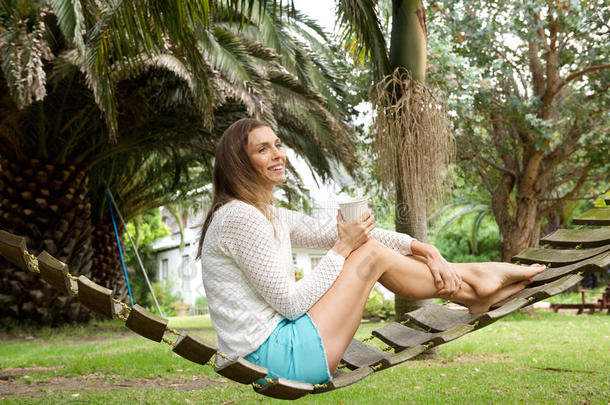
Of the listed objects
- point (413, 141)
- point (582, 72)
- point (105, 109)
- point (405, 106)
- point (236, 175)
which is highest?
point (582, 72)

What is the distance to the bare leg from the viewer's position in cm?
254

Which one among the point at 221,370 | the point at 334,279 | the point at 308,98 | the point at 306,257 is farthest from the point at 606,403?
the point at 306,257

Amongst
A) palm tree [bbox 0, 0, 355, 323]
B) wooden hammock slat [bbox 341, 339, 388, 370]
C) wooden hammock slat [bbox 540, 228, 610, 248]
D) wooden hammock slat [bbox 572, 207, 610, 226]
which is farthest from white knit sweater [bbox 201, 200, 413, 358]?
palm tree [bbox 0, 0, 355, 323]

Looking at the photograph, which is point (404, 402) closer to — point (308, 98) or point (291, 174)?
point (308, 98)

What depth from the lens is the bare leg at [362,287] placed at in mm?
2537

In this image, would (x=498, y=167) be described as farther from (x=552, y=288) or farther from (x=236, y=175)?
(x=236, y=175)

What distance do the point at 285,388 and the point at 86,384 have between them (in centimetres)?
392

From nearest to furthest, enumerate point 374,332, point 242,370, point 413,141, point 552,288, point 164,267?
point 242,370, point 552,288, point 374,332, point 413,141, point 164,267

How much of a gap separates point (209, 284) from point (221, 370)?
39 cm

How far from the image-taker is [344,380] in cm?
248

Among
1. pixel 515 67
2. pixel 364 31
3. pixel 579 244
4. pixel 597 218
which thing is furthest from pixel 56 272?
pixel 515 67

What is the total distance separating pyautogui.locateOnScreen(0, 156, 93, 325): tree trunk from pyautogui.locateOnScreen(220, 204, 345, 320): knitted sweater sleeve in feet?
29.9

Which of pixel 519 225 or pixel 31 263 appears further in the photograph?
pixel 519 225

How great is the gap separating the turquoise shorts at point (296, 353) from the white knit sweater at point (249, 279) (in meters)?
0.04
